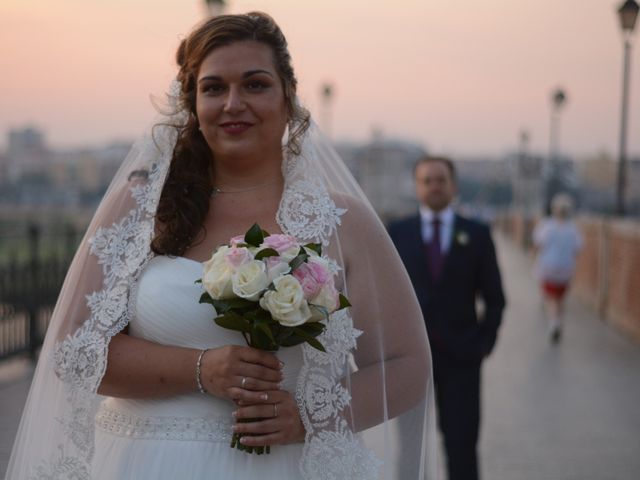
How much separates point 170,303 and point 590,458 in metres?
5.80

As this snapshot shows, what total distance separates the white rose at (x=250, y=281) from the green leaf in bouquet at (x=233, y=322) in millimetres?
60

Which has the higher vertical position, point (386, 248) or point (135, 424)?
point (386, 248)

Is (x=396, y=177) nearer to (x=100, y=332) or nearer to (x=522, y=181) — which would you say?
(x=522, y=181)

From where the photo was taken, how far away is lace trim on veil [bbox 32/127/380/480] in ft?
9.04

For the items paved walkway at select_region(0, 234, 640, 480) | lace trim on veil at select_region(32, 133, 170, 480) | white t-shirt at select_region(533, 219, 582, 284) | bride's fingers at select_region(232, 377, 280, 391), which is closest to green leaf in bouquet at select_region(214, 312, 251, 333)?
bride's fingers at select_region(232, 377, 280, 391)

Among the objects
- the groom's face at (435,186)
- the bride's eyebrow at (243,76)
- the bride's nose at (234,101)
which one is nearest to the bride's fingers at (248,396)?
the bride's nose at (234,101)

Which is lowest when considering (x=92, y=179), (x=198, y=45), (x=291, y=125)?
(x=92, y=179)

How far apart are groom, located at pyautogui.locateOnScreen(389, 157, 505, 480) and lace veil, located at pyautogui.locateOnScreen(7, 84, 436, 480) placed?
2750 millimetres

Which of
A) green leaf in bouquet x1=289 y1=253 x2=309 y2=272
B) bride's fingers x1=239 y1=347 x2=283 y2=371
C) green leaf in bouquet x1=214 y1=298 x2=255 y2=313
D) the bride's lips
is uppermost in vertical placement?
the bride's lips

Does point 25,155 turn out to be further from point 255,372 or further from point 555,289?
point 255,372

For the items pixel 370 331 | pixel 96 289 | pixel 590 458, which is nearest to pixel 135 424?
pixel 96 289

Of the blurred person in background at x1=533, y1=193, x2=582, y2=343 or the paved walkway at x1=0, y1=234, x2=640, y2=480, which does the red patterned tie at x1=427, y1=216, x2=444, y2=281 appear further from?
the blurred person in background at x1=533, y1=193, x2=582, y2=343

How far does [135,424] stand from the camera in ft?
9.21

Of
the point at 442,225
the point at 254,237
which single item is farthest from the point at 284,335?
the point at 442,225
